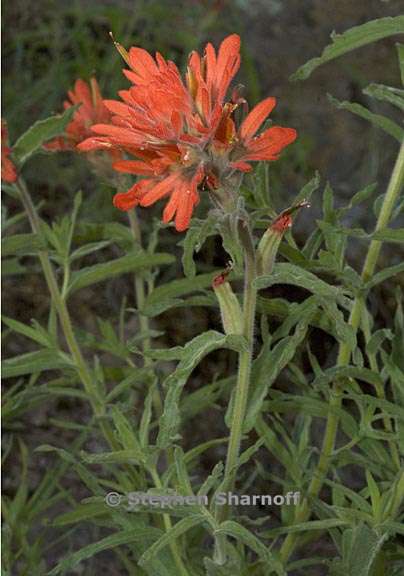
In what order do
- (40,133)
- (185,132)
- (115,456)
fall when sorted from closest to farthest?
(185,132), (115,456), (40,133)

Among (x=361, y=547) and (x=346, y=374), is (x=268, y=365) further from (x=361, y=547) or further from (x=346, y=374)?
(x=361, y=547)

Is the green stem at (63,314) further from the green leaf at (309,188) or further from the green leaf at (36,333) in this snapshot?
the green leaf at (309,188)

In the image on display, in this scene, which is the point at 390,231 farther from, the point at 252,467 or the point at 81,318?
the point at 81,318

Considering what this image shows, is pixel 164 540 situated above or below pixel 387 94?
below

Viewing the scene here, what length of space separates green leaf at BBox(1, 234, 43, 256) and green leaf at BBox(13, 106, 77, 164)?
3.0 inches

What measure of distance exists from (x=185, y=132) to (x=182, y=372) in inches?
7.0

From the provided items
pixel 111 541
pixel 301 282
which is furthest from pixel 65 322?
pixel 301 282

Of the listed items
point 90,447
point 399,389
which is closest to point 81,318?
point 90,447

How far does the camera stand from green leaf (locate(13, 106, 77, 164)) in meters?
0.95

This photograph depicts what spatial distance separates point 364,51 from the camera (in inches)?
73.2

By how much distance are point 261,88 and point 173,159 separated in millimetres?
1227

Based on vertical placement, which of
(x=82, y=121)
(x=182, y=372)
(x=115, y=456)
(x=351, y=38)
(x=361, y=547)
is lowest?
(x=361, y=547)

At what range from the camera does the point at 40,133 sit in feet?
3.16

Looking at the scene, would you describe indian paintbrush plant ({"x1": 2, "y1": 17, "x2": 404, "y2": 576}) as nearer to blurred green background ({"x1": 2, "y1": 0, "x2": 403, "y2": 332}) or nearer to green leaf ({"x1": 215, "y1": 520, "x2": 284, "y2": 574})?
green leaf ({"x1": 215, "y1": 520, "x2": 284, "y2": 574})
